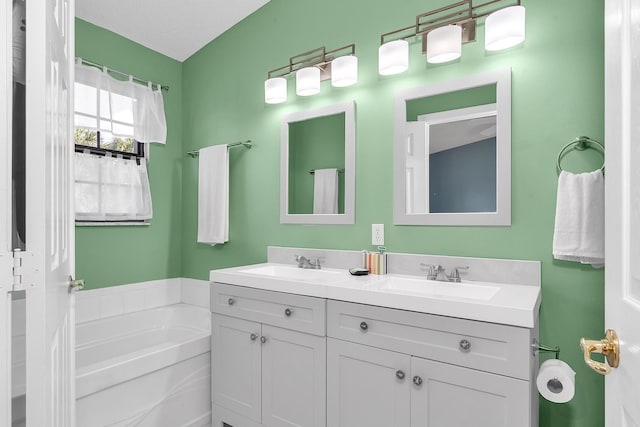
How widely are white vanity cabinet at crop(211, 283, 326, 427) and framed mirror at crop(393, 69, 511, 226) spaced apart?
772 millimetres

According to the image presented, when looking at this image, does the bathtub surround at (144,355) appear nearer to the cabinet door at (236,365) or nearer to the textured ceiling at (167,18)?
the cabinet door at (236,365)

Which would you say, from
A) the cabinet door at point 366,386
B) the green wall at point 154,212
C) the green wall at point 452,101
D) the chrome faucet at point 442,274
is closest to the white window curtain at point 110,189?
the green wall at point 154,212

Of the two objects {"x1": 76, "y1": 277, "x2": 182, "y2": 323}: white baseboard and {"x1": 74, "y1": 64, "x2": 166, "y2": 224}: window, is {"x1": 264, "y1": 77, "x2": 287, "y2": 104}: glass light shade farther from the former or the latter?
{"x1": 76, "y1": 277, "x2": 182, "y2": 323}: white baseboard

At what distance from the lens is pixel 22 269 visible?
2.77 ft

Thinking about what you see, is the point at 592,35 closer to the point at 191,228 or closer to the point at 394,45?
the point at 394,45

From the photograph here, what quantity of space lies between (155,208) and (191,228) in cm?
32

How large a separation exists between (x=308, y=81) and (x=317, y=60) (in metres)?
0.17

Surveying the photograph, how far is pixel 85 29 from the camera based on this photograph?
2.54 m

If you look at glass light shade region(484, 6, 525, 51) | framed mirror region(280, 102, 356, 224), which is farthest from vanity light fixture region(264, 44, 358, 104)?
glass light shade region(484, 6, 525, 51)

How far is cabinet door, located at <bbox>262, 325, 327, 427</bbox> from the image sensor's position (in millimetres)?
1659

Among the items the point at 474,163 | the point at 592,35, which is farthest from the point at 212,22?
the point at 592,35

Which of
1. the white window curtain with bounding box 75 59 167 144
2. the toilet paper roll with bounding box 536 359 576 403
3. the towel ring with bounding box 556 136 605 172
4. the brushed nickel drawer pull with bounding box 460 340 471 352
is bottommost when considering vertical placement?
the toilet paper roll with bounding box 536 359 576 403

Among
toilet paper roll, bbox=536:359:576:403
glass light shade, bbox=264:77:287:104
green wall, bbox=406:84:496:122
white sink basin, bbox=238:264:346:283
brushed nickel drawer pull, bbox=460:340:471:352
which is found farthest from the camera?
glass light shade, bbox=264:77:287:104

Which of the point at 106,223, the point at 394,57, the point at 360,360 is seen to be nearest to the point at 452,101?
the point at 394,57
